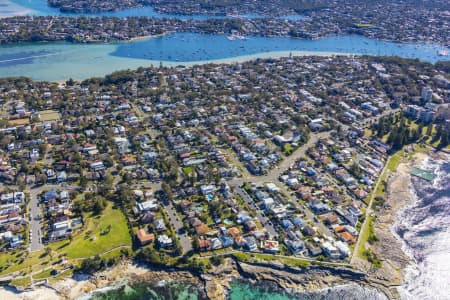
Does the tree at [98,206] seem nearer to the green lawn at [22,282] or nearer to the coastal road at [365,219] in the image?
the green lawn at [22,282]

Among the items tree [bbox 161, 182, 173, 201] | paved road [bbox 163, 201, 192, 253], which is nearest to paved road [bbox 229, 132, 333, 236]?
tree [bbox 161, 182, 173, 201]

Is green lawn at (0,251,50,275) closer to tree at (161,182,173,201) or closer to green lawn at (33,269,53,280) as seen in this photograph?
green lawn at (33,269,53,280)

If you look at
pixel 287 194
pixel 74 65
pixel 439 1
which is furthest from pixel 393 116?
pixel 439 1

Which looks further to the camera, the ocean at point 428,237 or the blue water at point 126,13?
the blue water at point 126,13

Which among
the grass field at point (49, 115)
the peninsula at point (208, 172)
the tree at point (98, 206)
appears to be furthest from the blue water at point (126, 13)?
the tree at point (98, 206)

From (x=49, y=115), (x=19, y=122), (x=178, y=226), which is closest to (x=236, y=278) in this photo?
(x=178, y=226)
